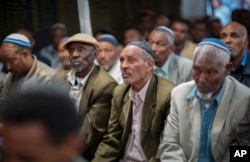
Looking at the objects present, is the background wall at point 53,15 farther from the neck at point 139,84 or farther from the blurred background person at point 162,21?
the neck at point 139,84

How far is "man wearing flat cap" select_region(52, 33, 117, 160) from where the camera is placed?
19.7ft

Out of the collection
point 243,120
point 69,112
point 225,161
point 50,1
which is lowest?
point 225,161

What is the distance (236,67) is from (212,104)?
1121 mm

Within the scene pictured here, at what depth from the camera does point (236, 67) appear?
20.1 feet

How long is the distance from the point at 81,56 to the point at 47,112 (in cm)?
426

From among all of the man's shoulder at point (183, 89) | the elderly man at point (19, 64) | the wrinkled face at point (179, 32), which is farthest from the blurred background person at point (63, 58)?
the man's shoulder at point (183, 89)

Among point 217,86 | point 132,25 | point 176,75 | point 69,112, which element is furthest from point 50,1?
point 69,112

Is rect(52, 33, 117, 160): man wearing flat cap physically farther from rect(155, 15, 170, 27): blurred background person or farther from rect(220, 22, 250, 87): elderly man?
rect(155, 15, 170, 27): blurred background person

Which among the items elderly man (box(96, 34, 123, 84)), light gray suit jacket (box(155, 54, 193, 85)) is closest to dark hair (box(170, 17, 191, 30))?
elderly man (box(96, 34, 123, 84))

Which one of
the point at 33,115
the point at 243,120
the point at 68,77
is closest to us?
the point at 33,115

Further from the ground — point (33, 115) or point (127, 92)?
point (33, 115)

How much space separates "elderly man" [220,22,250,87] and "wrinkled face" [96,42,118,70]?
1902mm

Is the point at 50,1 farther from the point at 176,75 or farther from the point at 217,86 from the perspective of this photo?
the point at 217,86

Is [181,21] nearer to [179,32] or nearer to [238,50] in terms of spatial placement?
[179,32]
